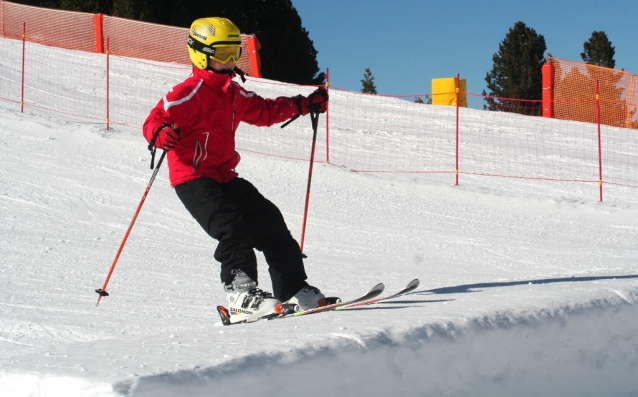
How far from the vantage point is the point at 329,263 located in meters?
6.87

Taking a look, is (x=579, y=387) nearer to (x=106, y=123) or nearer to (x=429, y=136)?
(x=106, y=123)

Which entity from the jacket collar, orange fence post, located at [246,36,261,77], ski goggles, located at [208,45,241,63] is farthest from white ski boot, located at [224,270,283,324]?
orange fence post, located at [246,36,261,77]

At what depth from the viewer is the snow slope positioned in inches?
91.6

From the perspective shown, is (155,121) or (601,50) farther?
(601,50)

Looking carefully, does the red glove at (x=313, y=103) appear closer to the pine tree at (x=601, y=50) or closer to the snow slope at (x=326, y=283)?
the snow slope at (x=326, y=283)

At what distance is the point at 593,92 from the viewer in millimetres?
17906

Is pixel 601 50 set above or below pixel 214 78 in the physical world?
above

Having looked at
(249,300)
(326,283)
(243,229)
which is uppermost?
(243,229)

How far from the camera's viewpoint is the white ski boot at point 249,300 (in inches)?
159

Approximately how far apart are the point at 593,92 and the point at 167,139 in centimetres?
1558

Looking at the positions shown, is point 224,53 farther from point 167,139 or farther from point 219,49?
point 167,139

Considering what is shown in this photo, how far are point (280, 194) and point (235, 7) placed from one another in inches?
1042

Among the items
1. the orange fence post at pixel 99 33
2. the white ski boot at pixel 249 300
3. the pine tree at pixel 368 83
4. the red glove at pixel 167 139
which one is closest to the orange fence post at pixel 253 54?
the orange fence post at pixel 99 33

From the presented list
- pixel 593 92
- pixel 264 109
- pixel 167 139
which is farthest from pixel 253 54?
pixel 167 139
